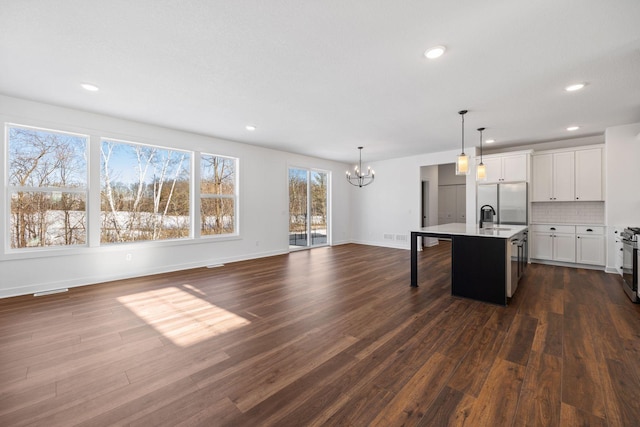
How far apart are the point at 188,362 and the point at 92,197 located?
375 centimetres

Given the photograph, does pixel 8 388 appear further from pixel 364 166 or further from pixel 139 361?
pixel 364 166

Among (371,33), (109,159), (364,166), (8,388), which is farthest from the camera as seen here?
(364,166)

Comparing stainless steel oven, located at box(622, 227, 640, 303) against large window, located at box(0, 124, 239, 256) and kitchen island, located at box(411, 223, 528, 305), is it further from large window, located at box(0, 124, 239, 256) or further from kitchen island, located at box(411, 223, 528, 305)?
large window, located at box(0, 124, 239, 256)

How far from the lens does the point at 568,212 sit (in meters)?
5.90

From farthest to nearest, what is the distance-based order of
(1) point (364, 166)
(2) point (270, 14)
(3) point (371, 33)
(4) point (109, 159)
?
(1) point (364, 166) → (4) point (109, 159) → (3) point (371, 33) → (2) point (270, 14)

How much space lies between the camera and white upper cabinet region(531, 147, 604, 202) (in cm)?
536

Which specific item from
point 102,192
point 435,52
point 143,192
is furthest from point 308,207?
point 435,52

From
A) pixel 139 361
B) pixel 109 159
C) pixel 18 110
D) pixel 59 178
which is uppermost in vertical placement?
pixel 18 110

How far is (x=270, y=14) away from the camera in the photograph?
84.0 inches

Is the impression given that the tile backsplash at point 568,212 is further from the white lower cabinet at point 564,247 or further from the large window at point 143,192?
the large window at point 143,192

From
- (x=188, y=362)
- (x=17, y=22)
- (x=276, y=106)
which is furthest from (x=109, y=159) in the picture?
(x=188, y=362)

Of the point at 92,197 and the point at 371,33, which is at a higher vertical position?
the point at 371,33

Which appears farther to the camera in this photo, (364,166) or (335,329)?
(364,166)

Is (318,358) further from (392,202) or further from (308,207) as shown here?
(392,202)
